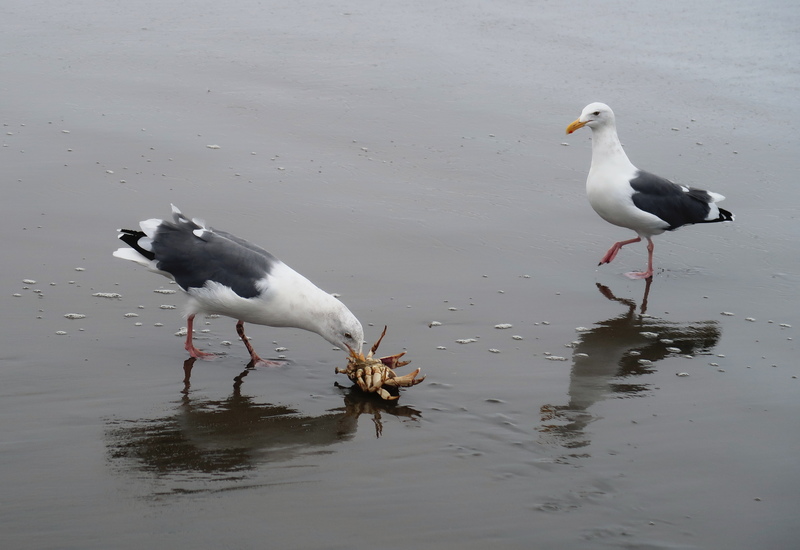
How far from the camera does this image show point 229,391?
6.04 meters

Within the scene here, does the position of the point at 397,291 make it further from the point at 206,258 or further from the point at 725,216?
the point at 725,216

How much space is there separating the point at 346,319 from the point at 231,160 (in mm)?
4417

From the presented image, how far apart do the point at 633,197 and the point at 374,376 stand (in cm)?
411

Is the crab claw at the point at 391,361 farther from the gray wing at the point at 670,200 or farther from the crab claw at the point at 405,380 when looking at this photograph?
the gray wing at the point at 670,200

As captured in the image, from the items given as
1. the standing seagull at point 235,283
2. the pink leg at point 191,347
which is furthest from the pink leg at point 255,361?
the pink leg at point 191,347

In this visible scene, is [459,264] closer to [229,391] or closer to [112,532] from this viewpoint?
[229,391]

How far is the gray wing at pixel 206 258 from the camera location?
635 centimetres

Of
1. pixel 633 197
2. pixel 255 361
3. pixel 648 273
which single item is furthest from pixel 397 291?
pixel 633 197

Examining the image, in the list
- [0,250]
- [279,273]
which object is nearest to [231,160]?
[0,250]

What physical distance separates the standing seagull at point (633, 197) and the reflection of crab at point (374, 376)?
3.46 m

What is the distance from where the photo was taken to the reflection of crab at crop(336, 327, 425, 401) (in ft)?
19.4

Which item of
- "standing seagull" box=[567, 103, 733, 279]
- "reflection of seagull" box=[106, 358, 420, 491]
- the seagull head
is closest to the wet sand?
"reflection of seagull" box=[106, 358, 420, 491]

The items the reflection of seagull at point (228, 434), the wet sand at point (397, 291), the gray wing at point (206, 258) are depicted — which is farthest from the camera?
the gray wing at point (206, 258)

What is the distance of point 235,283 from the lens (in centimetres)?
630
